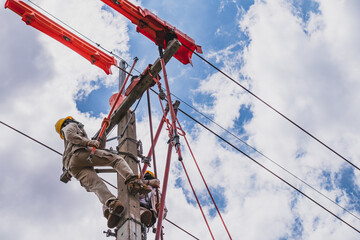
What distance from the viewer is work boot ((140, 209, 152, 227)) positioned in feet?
14.7

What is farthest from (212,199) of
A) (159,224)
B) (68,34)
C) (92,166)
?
(68,34)

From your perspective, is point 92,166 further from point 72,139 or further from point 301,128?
point 301,128

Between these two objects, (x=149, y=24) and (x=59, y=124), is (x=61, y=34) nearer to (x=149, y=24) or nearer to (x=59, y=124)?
(x=149, y=24)

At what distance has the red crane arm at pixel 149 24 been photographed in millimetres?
6398

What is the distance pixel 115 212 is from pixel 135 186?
1.12 ft

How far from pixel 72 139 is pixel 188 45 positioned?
294 centimetres

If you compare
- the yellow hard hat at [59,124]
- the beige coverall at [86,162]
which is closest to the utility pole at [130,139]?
the beige coverall at [86,162]

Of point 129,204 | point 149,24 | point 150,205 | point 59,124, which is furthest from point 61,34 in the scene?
point 129,204

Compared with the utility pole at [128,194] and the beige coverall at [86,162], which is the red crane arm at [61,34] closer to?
the utility pole at [128,194]

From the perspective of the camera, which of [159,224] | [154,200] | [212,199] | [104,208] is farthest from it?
[212,199]

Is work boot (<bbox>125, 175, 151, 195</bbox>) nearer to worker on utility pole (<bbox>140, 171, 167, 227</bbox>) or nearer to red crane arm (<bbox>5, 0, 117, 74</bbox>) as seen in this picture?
worker on utility pole (<bbox>140, 171, 167, 227</bbox>)

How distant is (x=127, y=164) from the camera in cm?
459

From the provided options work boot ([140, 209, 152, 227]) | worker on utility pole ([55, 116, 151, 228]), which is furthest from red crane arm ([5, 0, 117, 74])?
work boot ([140, 209, 152, 227])

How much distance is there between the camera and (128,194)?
434cm
